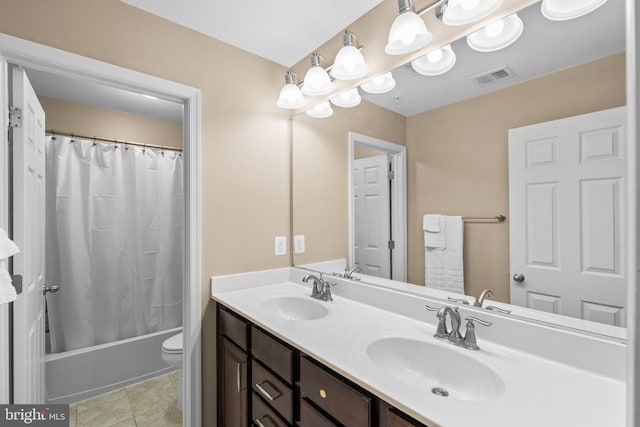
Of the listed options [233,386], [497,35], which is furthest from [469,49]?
[233,386]

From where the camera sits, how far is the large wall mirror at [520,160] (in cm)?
80

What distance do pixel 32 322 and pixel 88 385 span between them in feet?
3.42

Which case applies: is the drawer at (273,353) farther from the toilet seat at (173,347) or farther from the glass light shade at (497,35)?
the glass light shade at (497,35)

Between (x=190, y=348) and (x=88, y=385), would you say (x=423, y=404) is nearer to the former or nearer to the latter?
(x=190, y=348)

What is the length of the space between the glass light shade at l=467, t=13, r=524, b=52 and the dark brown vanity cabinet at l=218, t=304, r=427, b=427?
1200mm

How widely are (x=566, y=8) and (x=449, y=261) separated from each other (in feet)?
2.92

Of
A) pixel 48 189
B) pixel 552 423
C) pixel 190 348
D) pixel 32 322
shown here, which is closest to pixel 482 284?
pixel 552 423

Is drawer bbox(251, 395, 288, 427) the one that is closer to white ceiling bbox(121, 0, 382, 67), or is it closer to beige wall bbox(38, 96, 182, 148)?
white ceiling bbox(121, 0, 382, 67)

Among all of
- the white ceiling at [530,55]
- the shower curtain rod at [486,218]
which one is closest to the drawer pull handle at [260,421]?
the shower curtain rod at [486,218]

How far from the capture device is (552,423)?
61cm

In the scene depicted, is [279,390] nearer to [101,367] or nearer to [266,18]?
[266,18]

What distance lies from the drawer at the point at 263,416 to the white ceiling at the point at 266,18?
6.01ft

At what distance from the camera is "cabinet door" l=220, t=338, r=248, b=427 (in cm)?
138

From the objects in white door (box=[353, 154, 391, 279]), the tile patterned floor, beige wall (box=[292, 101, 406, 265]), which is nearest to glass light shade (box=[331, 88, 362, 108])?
beige wall (box=[292, 101, 406, 265])
